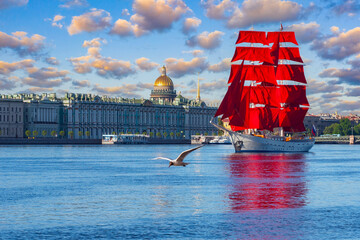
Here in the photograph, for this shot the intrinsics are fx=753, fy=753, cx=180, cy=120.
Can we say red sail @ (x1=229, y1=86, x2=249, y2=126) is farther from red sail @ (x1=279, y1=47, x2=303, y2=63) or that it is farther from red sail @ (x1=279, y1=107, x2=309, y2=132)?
red sail @ (x1=279, y1=47, x2=303, y2=63)

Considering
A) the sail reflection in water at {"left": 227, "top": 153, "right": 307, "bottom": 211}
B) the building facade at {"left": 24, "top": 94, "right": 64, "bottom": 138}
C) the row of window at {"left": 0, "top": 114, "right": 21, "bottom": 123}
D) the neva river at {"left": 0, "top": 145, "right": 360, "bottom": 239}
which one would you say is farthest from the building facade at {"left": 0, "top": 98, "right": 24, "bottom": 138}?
the neva river at {"left": 0, "top": 145, "right": 360, "bottom": 239}

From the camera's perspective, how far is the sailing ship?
3863 inches

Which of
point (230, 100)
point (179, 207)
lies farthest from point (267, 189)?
point (230, 100)

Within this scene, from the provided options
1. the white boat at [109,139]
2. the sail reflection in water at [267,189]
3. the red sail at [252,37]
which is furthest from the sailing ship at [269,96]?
the white boat at [109,139]

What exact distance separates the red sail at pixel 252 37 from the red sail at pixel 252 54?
1382 mm

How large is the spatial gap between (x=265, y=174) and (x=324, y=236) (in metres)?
25.7

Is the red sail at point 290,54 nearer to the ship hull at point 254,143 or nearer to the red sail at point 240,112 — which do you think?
the red sail at point 240,112

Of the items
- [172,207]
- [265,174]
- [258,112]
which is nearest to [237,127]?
[258,112]

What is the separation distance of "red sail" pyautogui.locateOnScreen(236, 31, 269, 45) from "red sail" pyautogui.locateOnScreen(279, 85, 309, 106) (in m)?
7.45

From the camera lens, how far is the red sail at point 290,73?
103312mm

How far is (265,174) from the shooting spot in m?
48.6

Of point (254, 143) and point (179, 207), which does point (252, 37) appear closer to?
point (254, 143)

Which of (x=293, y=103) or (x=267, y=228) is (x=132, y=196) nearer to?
(x=267, y=228)

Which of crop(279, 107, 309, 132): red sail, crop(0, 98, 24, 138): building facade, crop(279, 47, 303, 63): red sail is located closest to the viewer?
crop(279, 107, 309, 132): red sail
